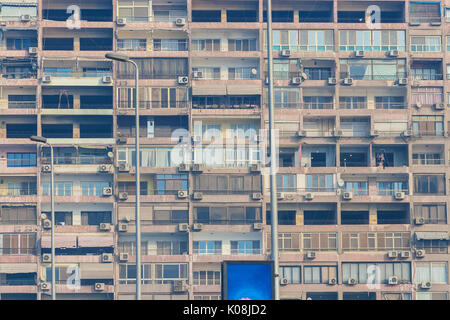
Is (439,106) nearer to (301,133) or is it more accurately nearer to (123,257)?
(301,133)

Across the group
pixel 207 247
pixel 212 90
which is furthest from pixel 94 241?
pixel 212 90

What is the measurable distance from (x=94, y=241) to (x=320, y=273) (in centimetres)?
1691

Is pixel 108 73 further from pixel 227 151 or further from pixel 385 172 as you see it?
pixel 385 172

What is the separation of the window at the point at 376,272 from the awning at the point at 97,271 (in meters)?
17.3

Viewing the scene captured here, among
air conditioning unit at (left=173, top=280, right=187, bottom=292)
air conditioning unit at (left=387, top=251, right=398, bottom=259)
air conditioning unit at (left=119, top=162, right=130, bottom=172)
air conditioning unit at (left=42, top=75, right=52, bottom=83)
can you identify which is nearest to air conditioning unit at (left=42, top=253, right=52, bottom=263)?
air conditioning unit at (left=119, top=162, right=130, bottom=172)

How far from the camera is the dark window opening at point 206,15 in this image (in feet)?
221

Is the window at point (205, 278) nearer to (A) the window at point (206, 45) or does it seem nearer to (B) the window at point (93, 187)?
(B) the window at point (93, 187)

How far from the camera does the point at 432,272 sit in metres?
63.8

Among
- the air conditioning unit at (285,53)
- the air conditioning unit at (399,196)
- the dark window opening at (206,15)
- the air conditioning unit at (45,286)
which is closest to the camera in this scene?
the air conditioning unit at (45,286)

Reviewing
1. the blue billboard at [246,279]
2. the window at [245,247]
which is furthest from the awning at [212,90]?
the blue billboard at [246,279]

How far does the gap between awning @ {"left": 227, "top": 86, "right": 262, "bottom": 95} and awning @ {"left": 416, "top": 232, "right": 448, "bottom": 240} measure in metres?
16.1

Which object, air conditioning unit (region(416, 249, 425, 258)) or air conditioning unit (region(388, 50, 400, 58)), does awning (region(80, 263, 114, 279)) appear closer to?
air conditioning unit (region(416, 249, 425, 258))

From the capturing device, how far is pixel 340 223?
63594mm

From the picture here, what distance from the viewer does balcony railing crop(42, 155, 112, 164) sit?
64.9m
